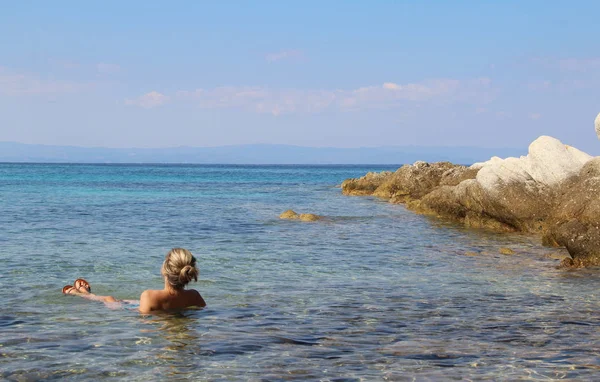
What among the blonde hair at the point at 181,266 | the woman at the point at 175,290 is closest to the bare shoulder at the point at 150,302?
the woman at the point at 175,290

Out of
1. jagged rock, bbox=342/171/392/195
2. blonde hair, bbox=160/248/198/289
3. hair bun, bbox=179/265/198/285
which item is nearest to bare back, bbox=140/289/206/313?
blonde hair, bbox=160/248/198/289

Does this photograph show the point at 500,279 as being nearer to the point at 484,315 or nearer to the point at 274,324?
the point at 484,315

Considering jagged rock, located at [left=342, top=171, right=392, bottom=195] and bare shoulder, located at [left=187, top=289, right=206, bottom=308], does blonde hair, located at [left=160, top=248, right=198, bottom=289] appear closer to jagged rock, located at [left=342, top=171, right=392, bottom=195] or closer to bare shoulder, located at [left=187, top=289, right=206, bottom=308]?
bare shoulder, located at [left=187, top=289, right=206, bottom=308]

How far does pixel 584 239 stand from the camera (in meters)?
17.5

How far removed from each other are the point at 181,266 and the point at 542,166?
59.4ft

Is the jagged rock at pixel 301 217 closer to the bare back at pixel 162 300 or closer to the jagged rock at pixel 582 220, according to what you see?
the jagged rock at pixel 582 220

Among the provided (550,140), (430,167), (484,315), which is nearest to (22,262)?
(484,315)

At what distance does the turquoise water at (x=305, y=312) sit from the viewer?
877 cm

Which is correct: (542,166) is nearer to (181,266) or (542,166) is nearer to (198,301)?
(198,301)

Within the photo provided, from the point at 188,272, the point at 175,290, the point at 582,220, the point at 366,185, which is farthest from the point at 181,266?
the point at 366,185

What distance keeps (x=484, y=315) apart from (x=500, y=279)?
4.28m

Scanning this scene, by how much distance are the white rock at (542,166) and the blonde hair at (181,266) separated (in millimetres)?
17686

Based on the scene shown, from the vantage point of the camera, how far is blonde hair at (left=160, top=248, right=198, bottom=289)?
36.5 ft

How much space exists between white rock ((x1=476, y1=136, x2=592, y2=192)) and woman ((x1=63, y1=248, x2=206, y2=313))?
1705 centimetres
